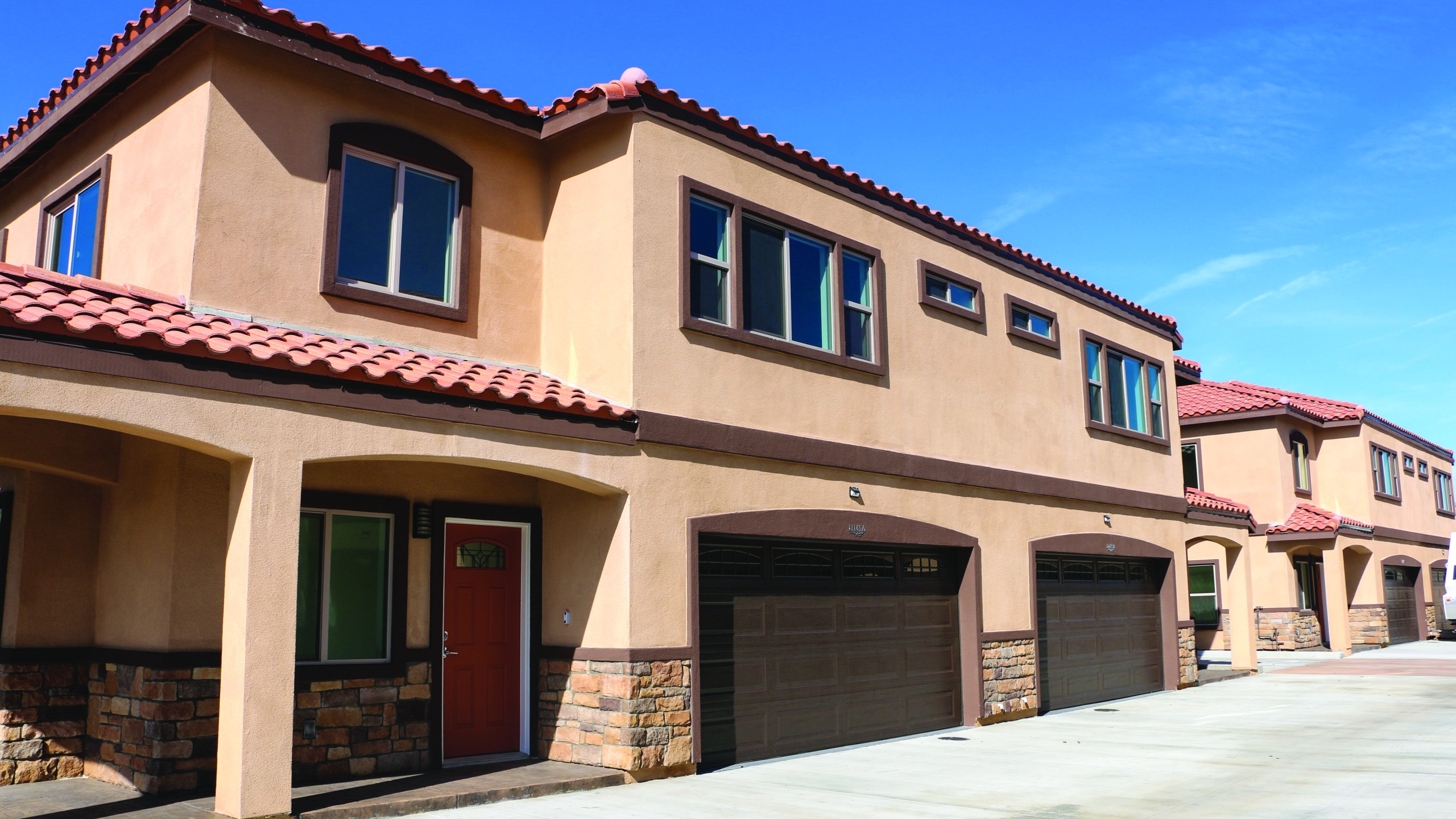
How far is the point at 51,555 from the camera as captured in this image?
10.0m

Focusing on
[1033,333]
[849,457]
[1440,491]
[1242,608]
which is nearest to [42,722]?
[849,457]

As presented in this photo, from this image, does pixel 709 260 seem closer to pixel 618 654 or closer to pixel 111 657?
pixel 618 654

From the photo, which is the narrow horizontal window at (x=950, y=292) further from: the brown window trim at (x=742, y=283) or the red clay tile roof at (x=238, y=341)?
the red clay tile roof at (x=238, y=341)

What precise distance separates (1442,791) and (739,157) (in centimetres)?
898

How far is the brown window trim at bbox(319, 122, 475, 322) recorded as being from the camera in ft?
34.9

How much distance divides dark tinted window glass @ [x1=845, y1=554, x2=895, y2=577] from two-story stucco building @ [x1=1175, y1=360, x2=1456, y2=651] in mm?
13380

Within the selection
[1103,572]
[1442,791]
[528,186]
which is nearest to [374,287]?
[528,186]

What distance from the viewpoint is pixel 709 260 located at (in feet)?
39.7

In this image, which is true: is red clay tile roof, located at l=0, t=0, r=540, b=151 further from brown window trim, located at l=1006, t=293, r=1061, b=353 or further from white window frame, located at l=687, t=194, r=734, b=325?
brown window trim, located at l=1006, t=293, r=1061, b=353

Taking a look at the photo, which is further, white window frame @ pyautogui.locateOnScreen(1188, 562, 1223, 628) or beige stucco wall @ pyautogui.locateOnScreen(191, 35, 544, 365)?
white window frame @ pyautogui.locateOnScreen(1188, 562, 1223, 628)

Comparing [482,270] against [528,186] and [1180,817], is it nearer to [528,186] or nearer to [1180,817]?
[528,186]

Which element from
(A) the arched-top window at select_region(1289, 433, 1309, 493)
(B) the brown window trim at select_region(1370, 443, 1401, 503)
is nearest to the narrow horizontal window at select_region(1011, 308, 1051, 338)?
(A) the arched-top window at select_region(1289, 433, 1309, 493)

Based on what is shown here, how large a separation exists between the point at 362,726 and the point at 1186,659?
15601 mm

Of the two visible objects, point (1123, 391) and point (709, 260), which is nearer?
point (709, 260)
